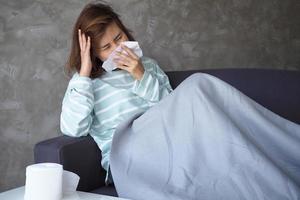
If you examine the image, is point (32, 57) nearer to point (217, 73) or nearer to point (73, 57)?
point (73, 57)

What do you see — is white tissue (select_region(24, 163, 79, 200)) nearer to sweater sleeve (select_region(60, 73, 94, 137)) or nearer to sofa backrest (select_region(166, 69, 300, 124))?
sweater sleeve (select_region(60, 73, 94, 137))

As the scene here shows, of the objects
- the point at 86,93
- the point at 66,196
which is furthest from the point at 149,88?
the point at 66,196

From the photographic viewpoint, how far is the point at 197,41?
2094mm

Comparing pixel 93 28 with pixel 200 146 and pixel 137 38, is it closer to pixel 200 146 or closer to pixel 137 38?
pixel 137 38

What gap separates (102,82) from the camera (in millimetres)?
1458

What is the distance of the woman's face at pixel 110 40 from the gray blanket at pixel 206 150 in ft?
1.14

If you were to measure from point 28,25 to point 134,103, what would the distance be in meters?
0.49

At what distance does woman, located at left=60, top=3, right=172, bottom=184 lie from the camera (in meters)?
1.33

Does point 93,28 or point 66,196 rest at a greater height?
point 93,28

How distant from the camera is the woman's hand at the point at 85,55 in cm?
135

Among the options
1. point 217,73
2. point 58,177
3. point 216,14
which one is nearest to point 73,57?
point 217,73

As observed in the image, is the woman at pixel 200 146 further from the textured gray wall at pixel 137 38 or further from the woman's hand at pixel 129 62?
the textured gray wall at pixel 137 38

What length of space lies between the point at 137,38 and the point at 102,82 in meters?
0.45

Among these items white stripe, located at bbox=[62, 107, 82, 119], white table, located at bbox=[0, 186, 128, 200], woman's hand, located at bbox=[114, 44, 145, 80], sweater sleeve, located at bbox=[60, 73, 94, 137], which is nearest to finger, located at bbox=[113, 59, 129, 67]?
woman's hand, located at bbox=[114, 44, 145, 80]
